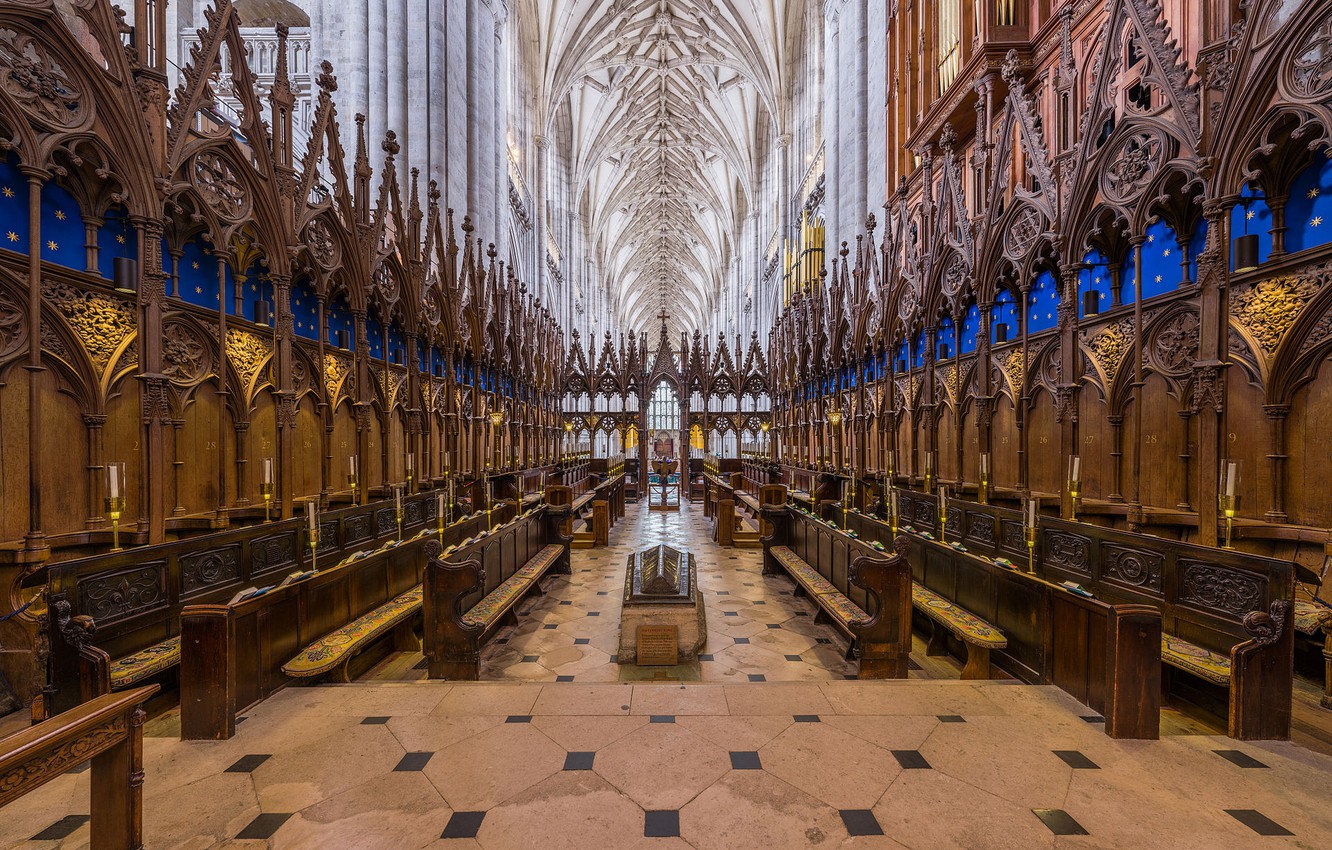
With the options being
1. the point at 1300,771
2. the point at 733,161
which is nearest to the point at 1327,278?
the point at 1300,771

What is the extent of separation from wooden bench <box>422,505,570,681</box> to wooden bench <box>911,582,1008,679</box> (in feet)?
14.8

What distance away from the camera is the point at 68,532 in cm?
482

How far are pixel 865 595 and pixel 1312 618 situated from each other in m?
3.25

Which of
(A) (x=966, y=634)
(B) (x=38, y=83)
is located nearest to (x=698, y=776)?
(A) (x=966, y=634)

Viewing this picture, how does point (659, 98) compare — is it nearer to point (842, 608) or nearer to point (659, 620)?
point (842, 608)

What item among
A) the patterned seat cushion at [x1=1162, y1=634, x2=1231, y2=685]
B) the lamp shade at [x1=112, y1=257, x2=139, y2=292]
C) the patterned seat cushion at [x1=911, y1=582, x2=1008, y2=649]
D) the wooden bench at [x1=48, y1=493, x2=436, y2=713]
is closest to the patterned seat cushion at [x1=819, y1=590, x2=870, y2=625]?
the patterned seat cushion at [x1=911, y1=582, x2=1008, y2=649]

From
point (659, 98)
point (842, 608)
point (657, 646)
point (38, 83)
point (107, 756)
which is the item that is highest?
point (659, 98)

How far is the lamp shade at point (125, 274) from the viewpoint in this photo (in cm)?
514

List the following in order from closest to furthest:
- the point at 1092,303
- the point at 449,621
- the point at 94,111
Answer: the point at 94,111
the point at 449,621
the point at 1092,303

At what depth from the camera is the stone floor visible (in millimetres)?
2643

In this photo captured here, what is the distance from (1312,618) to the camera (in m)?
4.02

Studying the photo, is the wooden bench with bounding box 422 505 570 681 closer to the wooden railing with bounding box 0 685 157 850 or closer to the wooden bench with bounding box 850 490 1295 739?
the wooden railing with bounding box 0 685 157 850

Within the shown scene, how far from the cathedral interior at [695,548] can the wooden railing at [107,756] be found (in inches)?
0.6

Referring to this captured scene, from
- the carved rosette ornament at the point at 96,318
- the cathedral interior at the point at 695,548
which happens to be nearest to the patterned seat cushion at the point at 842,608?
the cathedral interior at the point at 695,548
